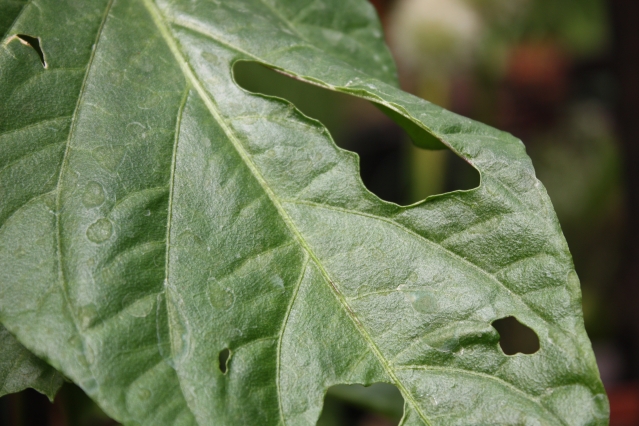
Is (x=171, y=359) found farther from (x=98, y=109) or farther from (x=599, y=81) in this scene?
(x=599, y=81)

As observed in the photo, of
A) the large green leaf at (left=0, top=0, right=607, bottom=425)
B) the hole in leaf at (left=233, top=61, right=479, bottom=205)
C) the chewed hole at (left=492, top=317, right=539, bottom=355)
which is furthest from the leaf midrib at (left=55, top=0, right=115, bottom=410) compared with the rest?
the chewed hole at (left=492, top=317, right=539, bottom=355)

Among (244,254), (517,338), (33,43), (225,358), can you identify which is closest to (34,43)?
(33,43)

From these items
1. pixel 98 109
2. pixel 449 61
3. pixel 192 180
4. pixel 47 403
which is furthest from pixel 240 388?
pixel 449 61

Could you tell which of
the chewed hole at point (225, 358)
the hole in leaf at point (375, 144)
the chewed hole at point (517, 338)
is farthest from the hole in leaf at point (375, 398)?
the chewed hole at point (517, 338)

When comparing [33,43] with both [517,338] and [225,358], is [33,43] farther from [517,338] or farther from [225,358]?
[517,338]

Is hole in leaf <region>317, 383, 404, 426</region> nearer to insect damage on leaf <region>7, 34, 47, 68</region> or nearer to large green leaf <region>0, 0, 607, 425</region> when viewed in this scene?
large green leaf <region>0, 0, 607, 425</region>

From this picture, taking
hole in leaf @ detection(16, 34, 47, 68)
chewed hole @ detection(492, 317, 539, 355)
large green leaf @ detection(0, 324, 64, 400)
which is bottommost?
chewed hole @ detection(492, 317, 539, 355)

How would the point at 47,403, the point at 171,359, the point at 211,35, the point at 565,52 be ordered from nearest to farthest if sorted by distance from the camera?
1. the point at 171,359
2. the point at 211,35
3. the point at 47,403
4. the point at 565,52
